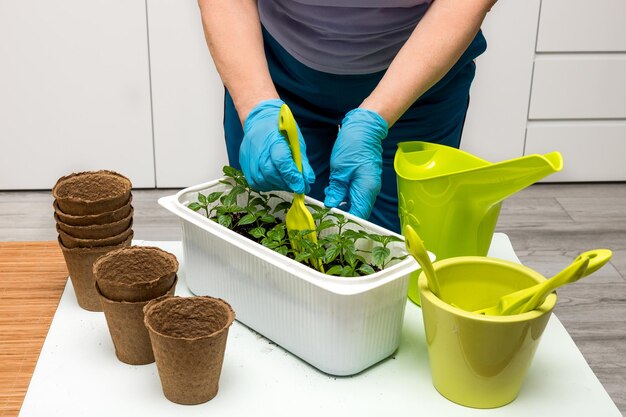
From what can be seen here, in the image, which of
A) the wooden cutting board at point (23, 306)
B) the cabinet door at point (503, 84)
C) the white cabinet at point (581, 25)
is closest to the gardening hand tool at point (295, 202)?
the wooden cutting board at point (23, 306)

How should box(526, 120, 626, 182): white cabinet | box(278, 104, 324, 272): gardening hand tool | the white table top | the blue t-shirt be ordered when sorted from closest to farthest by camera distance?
1. the white table top
2. box(278, 104, 324, 272): gardening hand tool
3. the blue t-shirt
4. box(526, 120, 626, 182): white cabinet

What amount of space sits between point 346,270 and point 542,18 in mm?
2118

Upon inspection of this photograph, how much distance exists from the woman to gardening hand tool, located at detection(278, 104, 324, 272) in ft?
0.05

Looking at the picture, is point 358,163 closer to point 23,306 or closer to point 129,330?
point 129,330

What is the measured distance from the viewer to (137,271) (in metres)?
0.99

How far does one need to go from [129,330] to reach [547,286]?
477mm

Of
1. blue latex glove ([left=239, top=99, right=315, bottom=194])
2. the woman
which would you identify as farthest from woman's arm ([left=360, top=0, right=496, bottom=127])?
blue latex glove ([left=239, top=99, right=315, bottom=194])

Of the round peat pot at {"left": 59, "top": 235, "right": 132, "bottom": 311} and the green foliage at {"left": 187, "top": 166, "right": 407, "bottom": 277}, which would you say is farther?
the round peat pot at {"left": 59, "top": 235, "right": 132, "bottom": 311}

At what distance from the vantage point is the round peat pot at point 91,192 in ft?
3.32

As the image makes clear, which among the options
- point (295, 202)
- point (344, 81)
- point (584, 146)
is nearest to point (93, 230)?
point (295, 202)

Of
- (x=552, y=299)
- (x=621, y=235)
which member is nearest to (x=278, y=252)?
(x=552, y=299)

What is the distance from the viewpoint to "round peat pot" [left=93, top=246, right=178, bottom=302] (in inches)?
36.0

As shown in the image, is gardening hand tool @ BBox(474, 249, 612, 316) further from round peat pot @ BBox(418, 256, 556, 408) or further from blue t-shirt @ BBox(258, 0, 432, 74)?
blue t-shirt @ BBox(258, 0, 432, 74)

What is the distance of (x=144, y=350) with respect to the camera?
937 mm
